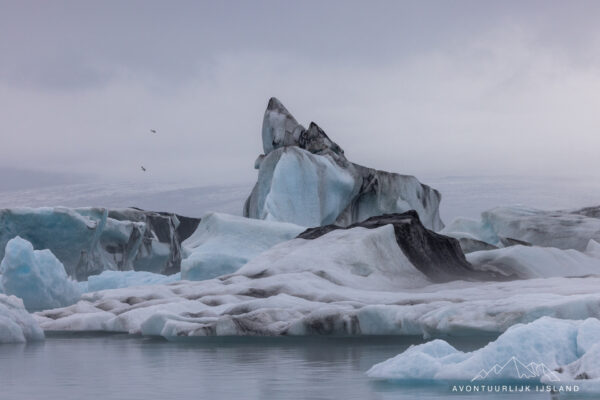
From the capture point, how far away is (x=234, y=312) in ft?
67.6

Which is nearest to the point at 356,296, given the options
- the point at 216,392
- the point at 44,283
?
the point at 44,283

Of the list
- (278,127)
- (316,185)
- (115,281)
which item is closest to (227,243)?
(115,281)

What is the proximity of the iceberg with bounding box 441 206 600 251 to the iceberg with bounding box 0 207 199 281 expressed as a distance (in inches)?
646

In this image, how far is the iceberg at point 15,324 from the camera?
18.9 metres

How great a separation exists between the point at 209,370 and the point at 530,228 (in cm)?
3159

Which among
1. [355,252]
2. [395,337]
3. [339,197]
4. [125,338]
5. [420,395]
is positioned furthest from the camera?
[339,197]

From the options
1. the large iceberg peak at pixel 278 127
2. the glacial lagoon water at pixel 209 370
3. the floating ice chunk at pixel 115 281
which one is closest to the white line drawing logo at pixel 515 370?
the glacial lagoon water at pixel 209 370

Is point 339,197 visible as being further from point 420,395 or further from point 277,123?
point 420,395

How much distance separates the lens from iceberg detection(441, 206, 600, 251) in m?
40.6

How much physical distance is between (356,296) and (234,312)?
11.3ft

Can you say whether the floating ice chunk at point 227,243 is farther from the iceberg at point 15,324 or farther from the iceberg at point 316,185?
the iceberg at point 15,324

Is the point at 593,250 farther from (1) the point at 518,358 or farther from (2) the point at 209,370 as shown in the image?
(1) the point at 518,358

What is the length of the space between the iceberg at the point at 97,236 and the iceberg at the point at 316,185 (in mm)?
6830

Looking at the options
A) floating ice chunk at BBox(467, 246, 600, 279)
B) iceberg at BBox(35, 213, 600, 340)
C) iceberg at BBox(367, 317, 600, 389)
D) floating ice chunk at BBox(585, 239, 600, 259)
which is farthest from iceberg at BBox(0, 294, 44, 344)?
floating ice chunk at BBox(585, 239, 600, 259)
